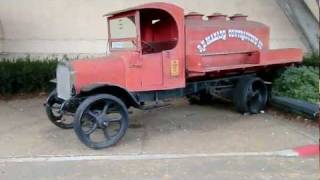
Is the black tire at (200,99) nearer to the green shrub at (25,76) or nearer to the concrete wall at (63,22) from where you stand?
the concrete wall at (63,22)

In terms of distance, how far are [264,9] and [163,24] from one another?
4730 millimetres

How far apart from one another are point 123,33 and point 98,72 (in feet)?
3.17

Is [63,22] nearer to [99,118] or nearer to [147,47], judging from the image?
[147,47]

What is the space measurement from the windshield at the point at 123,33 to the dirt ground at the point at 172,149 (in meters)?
1.36

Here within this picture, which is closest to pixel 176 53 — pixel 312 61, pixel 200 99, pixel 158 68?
pixel 158 68

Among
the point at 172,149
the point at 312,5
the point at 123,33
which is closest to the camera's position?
the point at 172,149

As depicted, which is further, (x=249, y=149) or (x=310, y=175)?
(x=249, y=149)

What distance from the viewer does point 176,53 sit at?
23.3 ft

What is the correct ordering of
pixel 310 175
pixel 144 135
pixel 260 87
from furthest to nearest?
pixel 260 87 → pixel 144 135 → pixel 310 175

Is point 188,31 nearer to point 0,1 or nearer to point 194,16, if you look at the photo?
point 194,16

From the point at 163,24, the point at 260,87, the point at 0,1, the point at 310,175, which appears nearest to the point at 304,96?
the point at 260,87

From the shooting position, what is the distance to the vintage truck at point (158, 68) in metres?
6.40

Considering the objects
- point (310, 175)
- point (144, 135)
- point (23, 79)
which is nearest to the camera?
point (310, 175)

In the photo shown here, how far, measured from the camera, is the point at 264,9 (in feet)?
38.2
